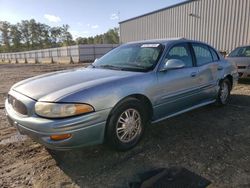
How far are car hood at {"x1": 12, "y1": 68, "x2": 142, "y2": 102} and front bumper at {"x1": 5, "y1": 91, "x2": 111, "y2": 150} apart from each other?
275 millimetres

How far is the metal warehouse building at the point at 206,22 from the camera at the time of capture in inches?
581

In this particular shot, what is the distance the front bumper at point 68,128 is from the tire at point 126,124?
149mm

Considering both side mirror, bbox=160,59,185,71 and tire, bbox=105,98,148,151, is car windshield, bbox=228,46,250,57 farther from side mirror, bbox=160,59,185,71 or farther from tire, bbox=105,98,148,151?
tire, bbox=105,98,148,151

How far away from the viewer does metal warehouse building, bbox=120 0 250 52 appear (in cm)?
1477

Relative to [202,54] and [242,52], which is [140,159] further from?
[242,52]

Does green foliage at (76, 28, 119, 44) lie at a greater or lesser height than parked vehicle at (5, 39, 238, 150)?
greater

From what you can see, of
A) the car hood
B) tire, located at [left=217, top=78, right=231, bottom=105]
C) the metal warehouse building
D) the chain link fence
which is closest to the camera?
the car hood

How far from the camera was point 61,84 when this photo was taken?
3.04 m

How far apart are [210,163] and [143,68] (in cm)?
159

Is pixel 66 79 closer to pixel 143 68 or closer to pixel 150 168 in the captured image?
pixel 143 68

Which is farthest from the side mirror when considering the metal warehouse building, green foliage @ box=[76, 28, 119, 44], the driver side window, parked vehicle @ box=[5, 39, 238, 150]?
green foliage @ box=[76, 28, 119, 44]

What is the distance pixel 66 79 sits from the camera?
327cm

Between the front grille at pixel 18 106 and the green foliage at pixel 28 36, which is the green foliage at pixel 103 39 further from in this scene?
the front grille at pixel 18 106

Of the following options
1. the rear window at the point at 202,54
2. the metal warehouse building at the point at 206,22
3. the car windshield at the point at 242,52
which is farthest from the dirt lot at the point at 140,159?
the metal warehouse building at the point at 206,22
